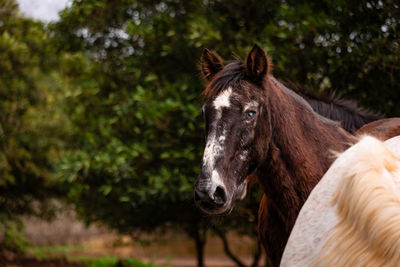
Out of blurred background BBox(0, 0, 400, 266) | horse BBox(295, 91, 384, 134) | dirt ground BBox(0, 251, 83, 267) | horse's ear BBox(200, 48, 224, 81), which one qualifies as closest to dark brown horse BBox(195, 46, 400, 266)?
horse's ear BBox(200, 48, 224, 81)

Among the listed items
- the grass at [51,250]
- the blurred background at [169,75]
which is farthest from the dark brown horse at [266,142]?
the grass at [51,250]

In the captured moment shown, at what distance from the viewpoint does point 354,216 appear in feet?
3.67

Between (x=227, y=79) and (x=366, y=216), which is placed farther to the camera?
(x=227, y=79)

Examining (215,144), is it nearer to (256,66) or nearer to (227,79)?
(227,79)

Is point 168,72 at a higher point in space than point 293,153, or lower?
lower

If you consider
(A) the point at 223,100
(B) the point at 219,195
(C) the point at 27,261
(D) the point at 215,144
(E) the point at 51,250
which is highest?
(A) the point at 223,100

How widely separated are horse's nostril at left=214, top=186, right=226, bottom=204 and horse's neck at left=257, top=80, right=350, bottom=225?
46 centimetres

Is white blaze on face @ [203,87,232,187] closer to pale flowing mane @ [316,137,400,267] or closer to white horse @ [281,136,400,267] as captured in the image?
white horse @ [281,136,400,267]

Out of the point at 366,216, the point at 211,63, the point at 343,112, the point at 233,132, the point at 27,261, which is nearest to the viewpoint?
the point at 366,216

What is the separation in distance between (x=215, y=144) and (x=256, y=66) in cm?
64

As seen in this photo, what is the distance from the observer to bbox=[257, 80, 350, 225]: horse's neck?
253 cm

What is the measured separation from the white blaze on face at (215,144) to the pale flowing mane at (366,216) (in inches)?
43.0

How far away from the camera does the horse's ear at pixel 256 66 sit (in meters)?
2.64

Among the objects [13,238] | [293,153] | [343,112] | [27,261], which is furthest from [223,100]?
[27,261]
